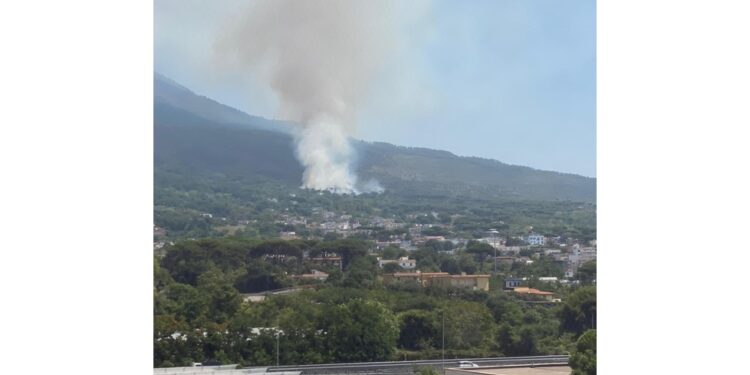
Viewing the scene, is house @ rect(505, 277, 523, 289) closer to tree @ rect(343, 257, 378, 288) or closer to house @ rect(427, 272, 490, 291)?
house @ rect(427, 272, 490, 291)

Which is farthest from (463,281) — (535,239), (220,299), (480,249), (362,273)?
(220,299)

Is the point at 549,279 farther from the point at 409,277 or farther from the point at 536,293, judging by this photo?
the point at 409,277

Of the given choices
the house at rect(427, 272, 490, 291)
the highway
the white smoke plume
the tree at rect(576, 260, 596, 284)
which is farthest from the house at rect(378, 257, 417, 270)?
the white smoke plume

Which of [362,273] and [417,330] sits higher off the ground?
[362,273]

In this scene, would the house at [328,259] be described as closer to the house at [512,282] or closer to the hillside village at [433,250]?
the hillside village at [433,250]

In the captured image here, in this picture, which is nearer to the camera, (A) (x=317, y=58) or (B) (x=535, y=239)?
(B) (x=535, y=239)
